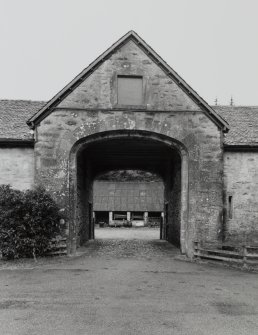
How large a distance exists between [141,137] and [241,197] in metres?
5.11

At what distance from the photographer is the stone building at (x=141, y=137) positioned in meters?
15.9

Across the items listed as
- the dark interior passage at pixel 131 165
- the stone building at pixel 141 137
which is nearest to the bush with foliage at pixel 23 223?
the stone building at pixel 141 137

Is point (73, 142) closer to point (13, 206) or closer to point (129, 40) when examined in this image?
point (13, 206)

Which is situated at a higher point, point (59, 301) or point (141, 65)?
point (141, 65)

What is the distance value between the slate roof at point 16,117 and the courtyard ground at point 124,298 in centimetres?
564

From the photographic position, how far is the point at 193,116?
53.3ft

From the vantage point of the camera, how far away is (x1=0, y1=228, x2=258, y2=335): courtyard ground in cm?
707

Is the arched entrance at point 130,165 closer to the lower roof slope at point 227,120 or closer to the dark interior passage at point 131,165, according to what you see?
the dark interior passage at point 131,165

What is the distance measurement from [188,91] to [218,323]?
10.8 meters

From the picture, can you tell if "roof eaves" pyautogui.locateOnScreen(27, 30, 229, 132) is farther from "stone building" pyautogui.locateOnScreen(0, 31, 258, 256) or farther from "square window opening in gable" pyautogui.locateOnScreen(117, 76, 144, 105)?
"square window opening in gable" pyautogui.locateOnScreen(117, 76, 144, 105)

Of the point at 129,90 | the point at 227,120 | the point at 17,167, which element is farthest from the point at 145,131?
the point at 227,120

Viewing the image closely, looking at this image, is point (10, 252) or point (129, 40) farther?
point (129, 40)

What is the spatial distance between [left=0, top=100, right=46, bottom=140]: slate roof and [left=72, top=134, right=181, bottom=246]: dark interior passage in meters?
2.73

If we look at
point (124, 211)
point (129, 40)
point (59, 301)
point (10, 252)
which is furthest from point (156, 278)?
point (124, 211)
